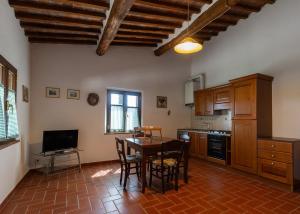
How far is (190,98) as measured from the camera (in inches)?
222

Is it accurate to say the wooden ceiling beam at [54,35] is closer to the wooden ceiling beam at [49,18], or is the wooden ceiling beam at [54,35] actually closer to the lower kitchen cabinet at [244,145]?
the wooden ceiling beam at [49,18]

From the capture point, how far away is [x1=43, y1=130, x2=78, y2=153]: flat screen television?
144 inches

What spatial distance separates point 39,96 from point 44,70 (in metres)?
0.60

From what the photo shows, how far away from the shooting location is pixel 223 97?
445cm

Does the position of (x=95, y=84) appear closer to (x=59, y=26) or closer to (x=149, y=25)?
(x=59, y=26)

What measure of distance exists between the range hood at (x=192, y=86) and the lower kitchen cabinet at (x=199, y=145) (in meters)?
1.11

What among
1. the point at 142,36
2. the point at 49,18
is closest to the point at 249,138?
the point at 142,36

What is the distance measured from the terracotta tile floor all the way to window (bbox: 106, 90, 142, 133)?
161cm

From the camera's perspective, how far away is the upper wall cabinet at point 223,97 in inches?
168

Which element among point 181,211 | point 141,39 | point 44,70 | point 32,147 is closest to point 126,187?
point 181,211

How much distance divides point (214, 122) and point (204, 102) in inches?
24.7

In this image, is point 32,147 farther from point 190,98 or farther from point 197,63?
point 197,63

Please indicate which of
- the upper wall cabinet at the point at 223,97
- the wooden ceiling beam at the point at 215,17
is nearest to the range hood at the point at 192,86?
the upper wall cabinet at the point at 223,97

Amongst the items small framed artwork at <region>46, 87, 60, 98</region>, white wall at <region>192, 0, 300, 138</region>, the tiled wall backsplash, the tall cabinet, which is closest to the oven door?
the tall cabinet
